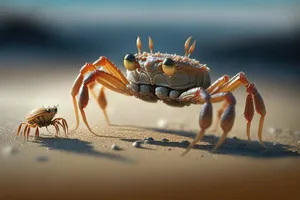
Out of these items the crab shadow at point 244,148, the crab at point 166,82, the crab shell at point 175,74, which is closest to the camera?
the crab shadow at point 244,148

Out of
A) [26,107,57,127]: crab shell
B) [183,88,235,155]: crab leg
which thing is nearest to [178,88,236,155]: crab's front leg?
[183,88,235,155]: crab leg

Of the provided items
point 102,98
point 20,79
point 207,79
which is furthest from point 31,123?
point 20,79

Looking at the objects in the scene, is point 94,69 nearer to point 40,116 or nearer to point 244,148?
point 40,116

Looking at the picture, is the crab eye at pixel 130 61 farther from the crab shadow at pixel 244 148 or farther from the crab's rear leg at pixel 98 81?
the crab shadow at pixel 244 148

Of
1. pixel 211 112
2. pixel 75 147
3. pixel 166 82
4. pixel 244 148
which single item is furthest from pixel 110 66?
pixel 244 148

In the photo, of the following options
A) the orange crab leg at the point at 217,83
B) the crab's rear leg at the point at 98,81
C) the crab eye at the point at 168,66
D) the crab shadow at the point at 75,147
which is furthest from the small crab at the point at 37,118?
the orange crab leg at the point at 217,83

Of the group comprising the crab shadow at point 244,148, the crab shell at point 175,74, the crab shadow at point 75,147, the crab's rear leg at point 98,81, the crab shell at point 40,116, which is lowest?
the crab shadow at point 75,147

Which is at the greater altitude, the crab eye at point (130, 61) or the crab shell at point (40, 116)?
the crab eye at point (130, 61)
